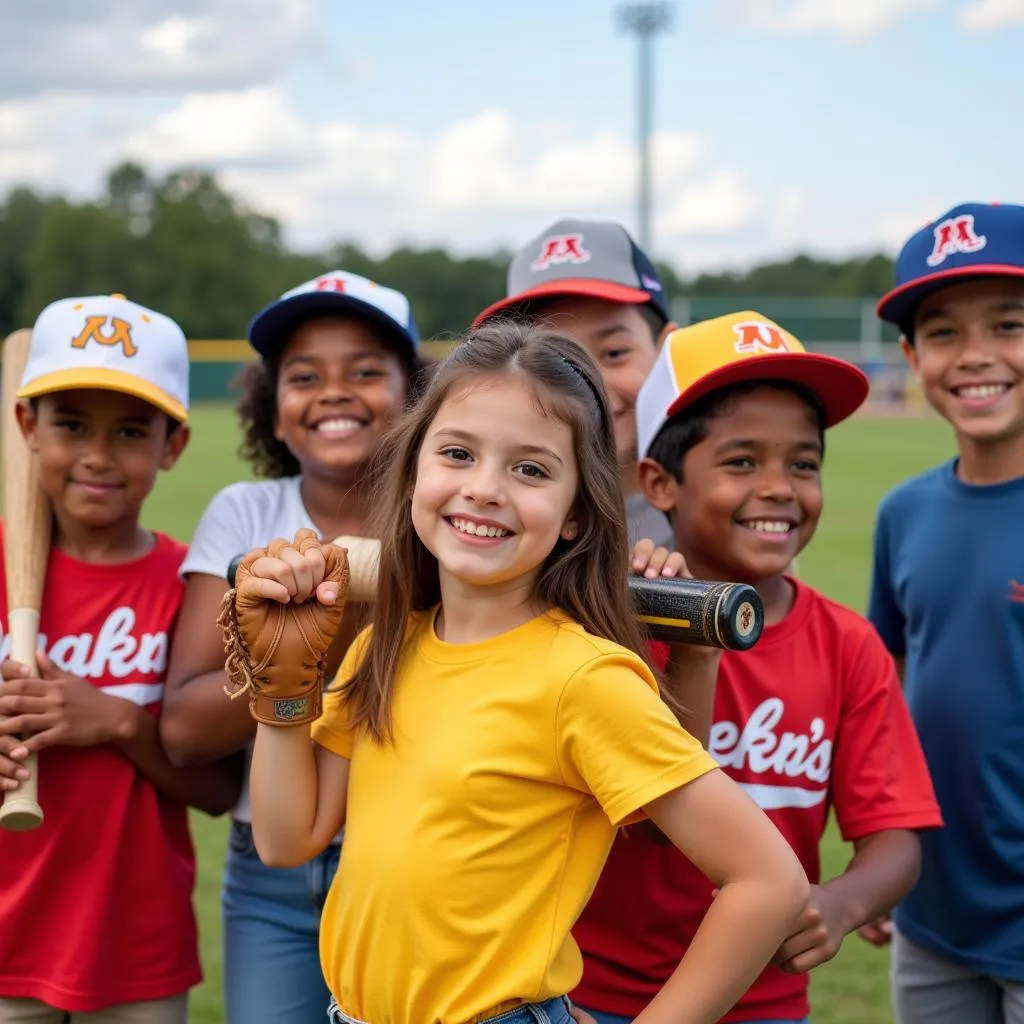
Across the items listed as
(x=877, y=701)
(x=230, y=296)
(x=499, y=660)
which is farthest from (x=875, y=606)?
(x=230, y=296)

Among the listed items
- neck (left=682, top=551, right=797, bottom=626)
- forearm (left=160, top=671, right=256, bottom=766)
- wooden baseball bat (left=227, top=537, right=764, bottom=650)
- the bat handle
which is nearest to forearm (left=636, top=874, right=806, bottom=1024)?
wooden baseball bat (left=227, top=537, right=764, bottom=650)

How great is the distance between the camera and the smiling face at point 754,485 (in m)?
2.71

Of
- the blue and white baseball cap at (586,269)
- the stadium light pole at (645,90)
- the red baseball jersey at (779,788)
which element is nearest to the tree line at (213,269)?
the stadium light pole at (645,90)

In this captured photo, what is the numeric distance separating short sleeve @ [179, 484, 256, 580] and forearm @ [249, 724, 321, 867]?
81cm

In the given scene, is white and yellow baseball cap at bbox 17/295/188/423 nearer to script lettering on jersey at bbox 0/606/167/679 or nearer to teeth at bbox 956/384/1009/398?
script lettering on jersey at bbox 0/606/167/679

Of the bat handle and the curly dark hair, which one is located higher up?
the curly dark hair

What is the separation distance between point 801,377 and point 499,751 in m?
1.19

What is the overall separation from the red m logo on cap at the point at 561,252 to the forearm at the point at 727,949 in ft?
6.60

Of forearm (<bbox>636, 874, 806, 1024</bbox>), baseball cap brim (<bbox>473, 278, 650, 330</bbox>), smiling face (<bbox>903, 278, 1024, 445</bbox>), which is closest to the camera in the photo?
forearm (<bbox>636, 874, 806, 1024</bbox>)

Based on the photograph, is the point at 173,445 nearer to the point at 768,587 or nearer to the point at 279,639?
the point at 279,639

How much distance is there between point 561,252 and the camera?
11.7 ft

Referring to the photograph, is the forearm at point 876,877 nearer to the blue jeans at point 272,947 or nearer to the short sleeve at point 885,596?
the short sleeve at point 885,596

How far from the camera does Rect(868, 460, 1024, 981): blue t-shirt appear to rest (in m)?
2.94

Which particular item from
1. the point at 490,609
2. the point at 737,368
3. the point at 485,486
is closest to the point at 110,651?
the point at 490,609
